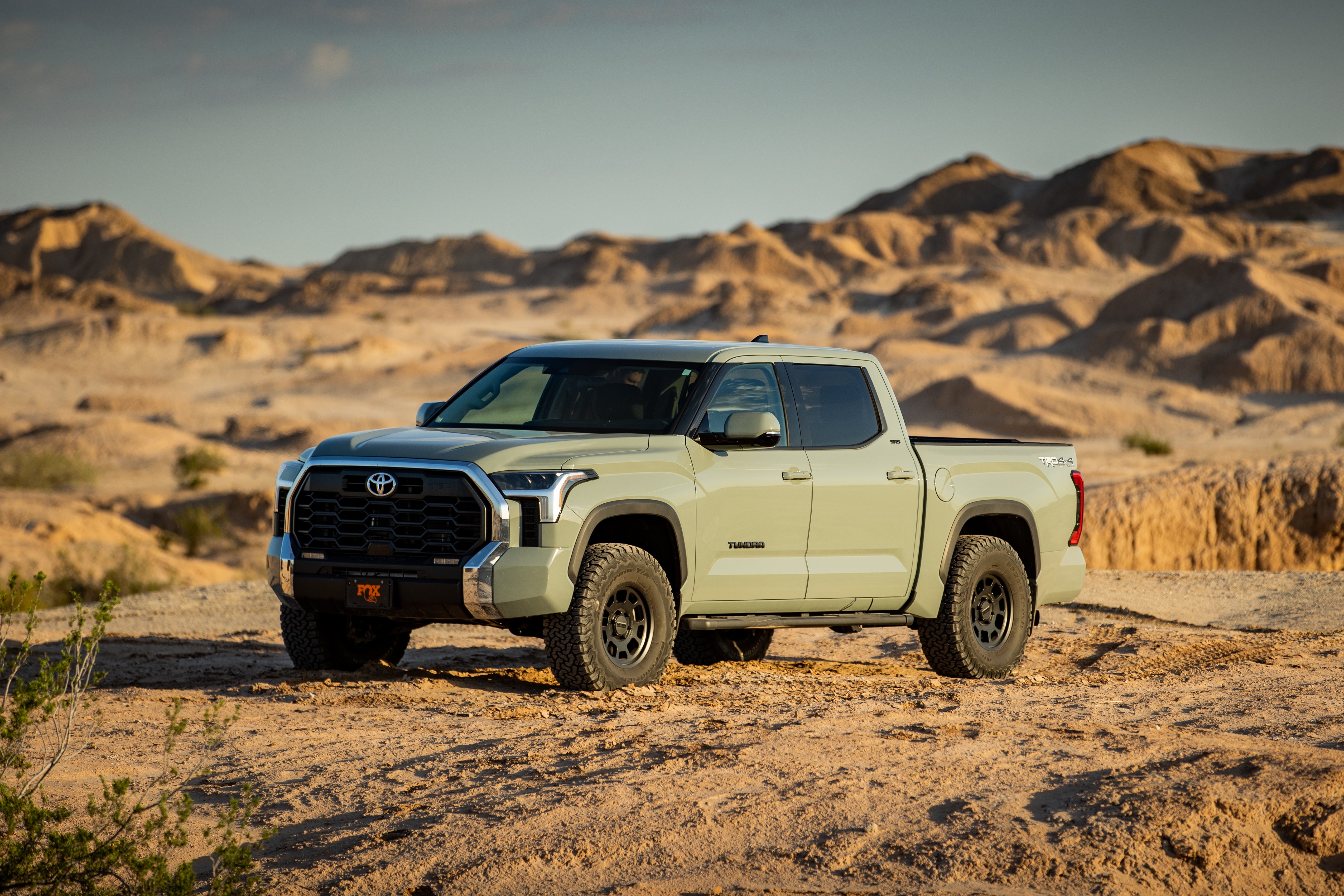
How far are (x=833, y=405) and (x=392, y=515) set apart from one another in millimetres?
2846

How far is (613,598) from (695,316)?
65786 millimetres

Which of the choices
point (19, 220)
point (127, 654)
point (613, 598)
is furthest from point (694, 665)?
point (19, 220)

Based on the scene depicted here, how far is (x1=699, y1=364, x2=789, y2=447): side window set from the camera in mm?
8594

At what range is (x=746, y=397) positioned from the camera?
8805mm

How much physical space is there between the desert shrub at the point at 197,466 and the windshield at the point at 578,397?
77.3ft

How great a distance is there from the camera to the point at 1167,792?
5805mm

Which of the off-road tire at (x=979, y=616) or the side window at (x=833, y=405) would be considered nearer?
the side window at (x=833, y=405)

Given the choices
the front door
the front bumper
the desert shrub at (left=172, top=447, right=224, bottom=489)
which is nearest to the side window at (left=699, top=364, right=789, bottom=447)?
the front door

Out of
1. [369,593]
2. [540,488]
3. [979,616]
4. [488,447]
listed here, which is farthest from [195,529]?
[540,488]

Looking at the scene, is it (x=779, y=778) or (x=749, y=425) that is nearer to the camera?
(x=779, y=778)

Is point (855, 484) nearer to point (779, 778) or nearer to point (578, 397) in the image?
point (578, 397)

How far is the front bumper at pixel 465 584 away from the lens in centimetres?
763

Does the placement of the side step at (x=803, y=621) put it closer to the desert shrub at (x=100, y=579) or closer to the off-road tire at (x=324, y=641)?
the off-road tire at (x=324, y=641)

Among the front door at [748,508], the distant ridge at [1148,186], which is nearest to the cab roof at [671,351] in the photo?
the front door at [748,508]
